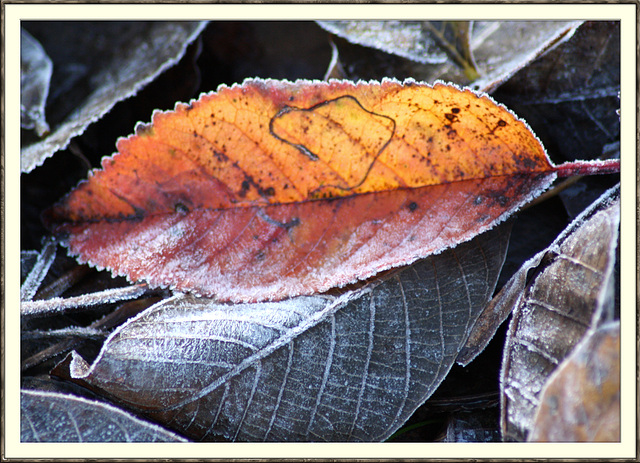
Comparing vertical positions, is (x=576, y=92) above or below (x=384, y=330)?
above

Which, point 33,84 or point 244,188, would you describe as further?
point 33,84

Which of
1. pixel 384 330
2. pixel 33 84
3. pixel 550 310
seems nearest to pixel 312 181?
pixel 384 330

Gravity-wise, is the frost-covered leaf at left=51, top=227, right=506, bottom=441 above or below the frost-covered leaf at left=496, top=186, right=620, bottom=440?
below

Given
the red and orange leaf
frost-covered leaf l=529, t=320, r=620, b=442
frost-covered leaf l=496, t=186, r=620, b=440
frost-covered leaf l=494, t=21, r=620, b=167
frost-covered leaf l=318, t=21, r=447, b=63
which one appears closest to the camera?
frost-covered leaf l=529, t=320, r=620, b=442

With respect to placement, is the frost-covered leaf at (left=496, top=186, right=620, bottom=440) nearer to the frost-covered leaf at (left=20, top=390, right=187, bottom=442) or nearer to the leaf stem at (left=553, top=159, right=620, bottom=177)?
the leaf stem at (left=553, top=159, right=620, bottom=177)

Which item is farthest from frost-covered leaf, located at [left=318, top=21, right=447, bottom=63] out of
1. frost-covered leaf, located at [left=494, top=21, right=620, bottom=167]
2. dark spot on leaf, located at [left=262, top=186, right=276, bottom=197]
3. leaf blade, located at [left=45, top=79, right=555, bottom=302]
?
dark spot on leaf, located at [left=262, top=186, right=276, bottom=197]

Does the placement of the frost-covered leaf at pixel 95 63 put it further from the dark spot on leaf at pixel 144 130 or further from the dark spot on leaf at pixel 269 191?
the dark spot on leaf at pixel 269 191

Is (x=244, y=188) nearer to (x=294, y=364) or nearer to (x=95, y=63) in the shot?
(x=294, y=364)

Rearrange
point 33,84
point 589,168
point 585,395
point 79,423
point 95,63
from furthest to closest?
point 95,63 < point 33,84 < point 589,168 < point 79,423 < point 585,395
